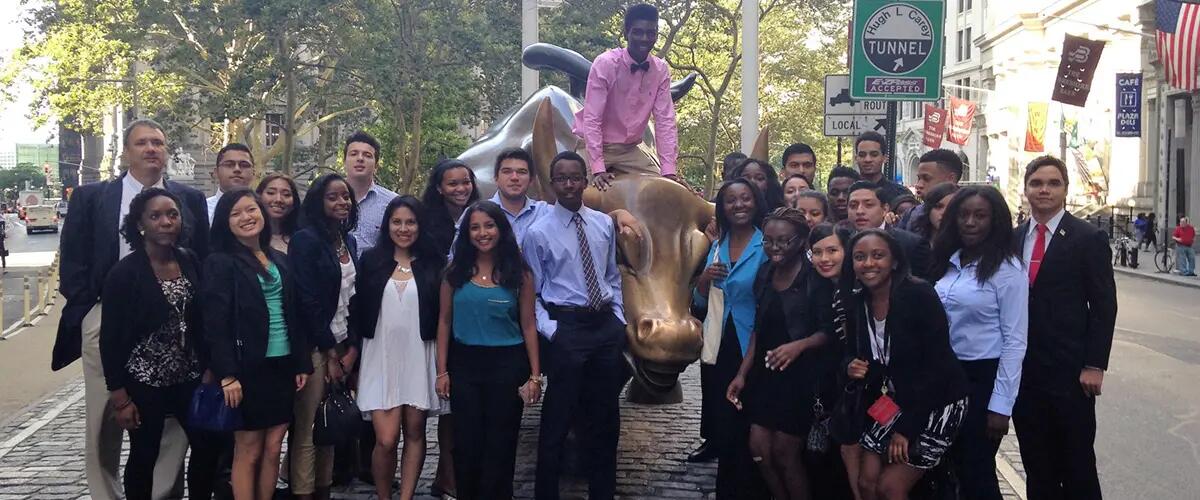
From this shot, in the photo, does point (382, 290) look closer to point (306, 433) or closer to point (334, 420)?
point (334, 420)

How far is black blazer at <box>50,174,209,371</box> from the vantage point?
5375 mm

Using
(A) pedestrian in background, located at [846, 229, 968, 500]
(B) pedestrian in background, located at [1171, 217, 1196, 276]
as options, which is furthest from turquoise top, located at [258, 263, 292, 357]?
(B) pedestrian in background, located at [1171, 217, 1196, 276]

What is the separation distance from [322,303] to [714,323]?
2.04m

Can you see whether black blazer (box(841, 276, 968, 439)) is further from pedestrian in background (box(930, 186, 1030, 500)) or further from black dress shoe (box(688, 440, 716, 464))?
black dress shoe (box(688, 440, 716, 464))

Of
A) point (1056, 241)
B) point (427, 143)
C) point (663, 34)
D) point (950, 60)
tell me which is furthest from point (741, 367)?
point (950, 60)

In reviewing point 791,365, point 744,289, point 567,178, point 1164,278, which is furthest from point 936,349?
point 1164,278

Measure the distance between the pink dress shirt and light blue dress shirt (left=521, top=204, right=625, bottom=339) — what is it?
1.13 m

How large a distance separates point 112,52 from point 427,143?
9.83m

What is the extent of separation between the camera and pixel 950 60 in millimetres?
65875

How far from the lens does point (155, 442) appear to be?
5254mm

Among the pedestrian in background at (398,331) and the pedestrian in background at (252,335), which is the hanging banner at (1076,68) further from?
the pedestrian in background at (252,335)

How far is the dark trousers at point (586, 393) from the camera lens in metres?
5.37

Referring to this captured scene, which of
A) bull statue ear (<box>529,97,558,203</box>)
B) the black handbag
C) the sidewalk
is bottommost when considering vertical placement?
the sidewalk

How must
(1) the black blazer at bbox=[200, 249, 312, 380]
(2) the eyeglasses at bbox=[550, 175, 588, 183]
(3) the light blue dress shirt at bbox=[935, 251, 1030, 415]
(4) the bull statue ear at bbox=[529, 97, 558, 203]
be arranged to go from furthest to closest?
(4) the bull statue ear at bbox=[529, 97, 558, 203], (2) the eyeglasses at bbox=[550, 175, 588, 183], (1) the black blazer at bbox=[200, 249, 312, 380], (3) the light blue dress shirt at bbox=[935, 251, 1030, 415]
